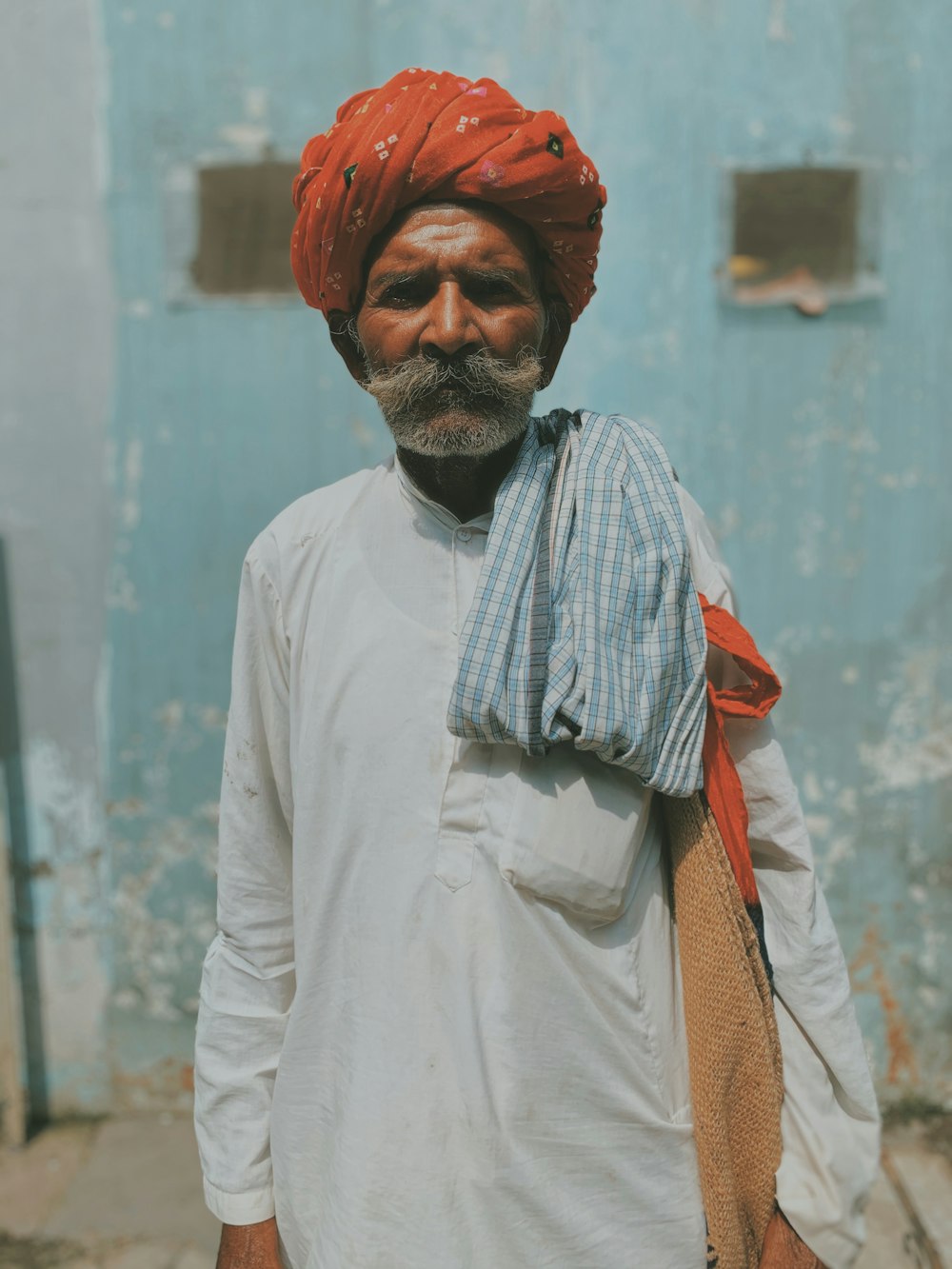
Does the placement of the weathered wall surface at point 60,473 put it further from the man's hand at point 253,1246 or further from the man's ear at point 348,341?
the man's hand at point 253,1246

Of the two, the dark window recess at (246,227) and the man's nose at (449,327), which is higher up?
the dark window recess at (246,227)

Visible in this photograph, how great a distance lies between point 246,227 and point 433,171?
1683 mm

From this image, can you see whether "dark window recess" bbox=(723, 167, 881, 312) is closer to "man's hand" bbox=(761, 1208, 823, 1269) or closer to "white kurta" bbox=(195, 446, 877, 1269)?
"white kurta" bbox=(195, 446, 877, 1269)

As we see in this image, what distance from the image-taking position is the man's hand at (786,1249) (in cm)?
129

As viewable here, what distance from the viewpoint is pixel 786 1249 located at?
129 centimetres

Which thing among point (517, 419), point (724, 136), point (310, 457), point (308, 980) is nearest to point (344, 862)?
point (308, 980)

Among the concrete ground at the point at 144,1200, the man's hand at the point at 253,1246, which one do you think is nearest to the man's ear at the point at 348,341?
the man's hand at the point at 253,1246

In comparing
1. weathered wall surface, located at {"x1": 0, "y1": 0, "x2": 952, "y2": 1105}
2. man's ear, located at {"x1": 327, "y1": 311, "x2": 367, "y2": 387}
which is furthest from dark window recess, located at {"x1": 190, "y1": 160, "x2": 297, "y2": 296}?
man's ear, located at {"x1": 327, "y1": 311, "x2": 367, "y2": 387}

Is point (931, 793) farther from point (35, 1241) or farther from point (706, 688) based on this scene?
point (35, 1241)

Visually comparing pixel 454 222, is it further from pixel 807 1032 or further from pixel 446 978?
pixel 807 1032

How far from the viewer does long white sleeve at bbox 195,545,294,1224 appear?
1.39 meters

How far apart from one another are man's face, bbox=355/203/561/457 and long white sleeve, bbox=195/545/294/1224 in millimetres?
287

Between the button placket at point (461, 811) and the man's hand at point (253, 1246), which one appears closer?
the button placket at point (461, 811)

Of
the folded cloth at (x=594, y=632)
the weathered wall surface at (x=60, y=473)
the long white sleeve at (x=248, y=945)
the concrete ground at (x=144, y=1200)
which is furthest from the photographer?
the weathered wall surface at (x=60, y=473)
